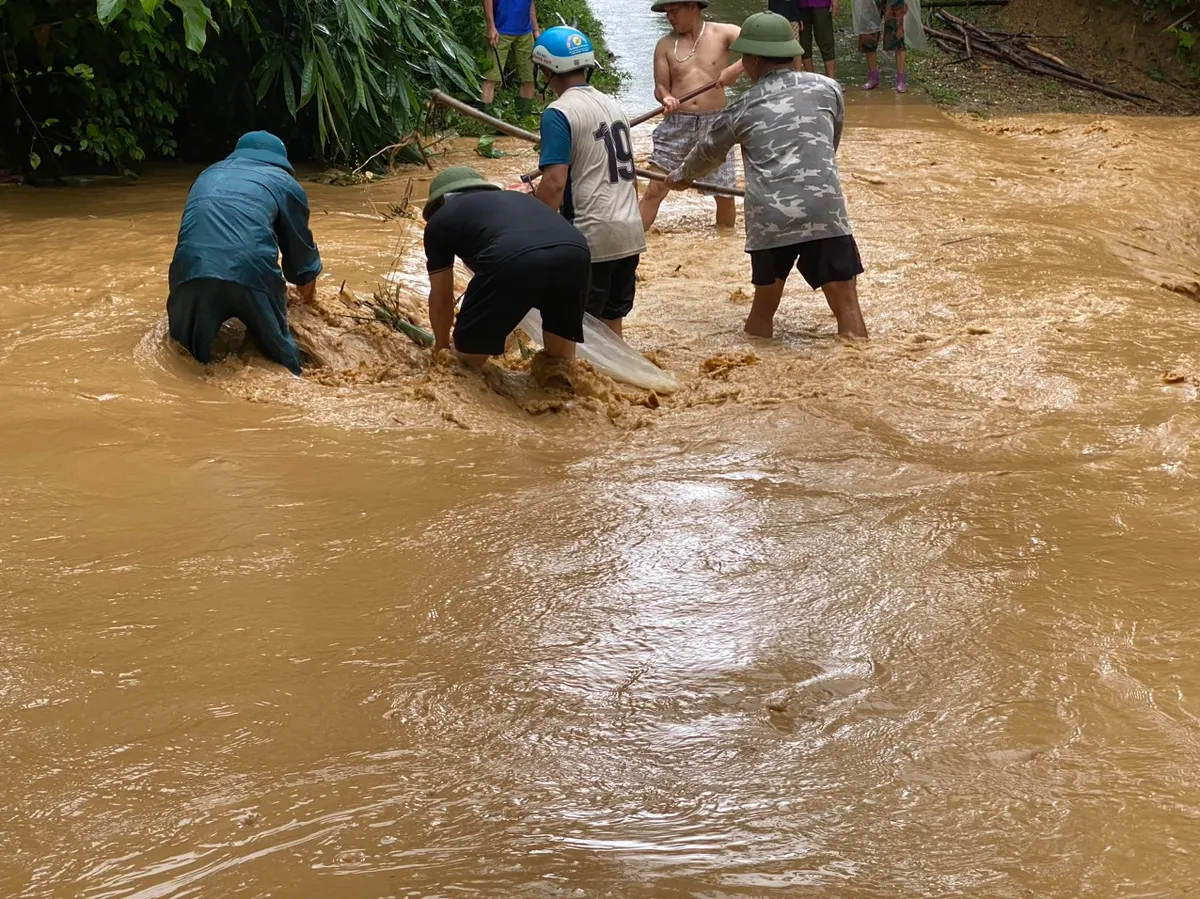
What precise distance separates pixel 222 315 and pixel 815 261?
105 inches

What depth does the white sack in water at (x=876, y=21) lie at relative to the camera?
11273mm

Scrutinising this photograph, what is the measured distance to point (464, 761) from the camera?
2.49m

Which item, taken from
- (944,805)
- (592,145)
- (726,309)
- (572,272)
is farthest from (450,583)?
(726,309)

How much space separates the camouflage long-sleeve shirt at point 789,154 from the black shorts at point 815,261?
0.06 metres

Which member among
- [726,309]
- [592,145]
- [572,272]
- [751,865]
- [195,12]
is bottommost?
[726,309]

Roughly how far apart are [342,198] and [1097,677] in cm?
694

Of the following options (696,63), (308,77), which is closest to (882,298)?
(696,63)

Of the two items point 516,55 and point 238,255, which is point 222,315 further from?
point 516,55

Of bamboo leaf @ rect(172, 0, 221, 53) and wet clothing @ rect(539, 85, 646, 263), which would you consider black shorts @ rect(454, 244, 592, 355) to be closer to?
wet clothing @ rect(539, 85, 646, 263)

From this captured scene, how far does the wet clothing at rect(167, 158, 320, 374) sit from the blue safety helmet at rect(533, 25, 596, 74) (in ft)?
→ 3.90

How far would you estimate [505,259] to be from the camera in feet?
14.8

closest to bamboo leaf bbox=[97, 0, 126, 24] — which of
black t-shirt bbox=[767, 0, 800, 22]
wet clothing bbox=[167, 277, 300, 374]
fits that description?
wet clothing bbox=[167, 277, 300, 374]

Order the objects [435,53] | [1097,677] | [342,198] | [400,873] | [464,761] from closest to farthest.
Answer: [400,873], [464,761], [1097,677], [342,198], [435,53]

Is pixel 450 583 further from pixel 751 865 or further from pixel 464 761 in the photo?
pixel 751 865
